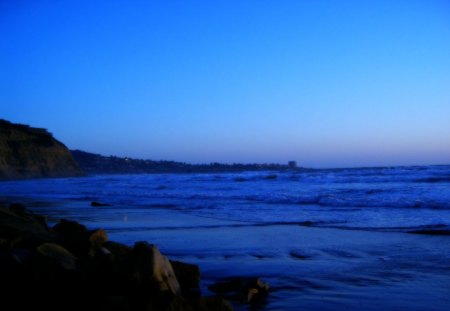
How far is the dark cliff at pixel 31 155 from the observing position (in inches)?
2598

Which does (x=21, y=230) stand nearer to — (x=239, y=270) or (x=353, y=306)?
(x=239, y=270)

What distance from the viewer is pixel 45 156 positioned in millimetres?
74312

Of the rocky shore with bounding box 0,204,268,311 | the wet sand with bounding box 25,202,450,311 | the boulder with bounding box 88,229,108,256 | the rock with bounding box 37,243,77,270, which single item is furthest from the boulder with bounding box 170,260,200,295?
the rock with bounding box 37,243,77,270

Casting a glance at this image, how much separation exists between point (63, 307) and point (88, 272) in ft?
1.16

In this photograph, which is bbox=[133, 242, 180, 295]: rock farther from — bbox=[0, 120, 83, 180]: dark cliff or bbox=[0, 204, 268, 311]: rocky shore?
bbox=[0, 120, 83, 180]: dark cliff

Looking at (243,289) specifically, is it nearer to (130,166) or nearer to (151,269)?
(151,269)

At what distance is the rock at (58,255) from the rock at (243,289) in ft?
4.56

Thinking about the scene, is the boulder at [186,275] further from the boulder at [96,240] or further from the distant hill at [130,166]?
the distant hill at [130,166]

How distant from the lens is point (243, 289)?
4402 mm

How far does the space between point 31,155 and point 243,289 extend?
240ft

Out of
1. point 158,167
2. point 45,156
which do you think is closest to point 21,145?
point 45,156

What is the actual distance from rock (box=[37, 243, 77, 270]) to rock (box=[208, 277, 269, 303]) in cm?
139

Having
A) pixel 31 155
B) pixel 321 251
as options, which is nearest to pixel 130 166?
pixel 31 155

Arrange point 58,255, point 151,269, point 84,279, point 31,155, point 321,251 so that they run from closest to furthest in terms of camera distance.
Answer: point 151,269, point 84,279, point 58,255, point 321,251, point 31,155
